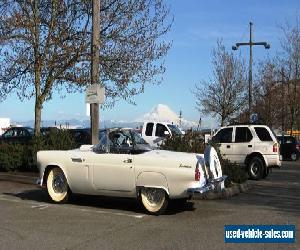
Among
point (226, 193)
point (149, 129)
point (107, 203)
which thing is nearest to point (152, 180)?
point (107, 203)

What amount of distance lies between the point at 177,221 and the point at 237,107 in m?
31.6

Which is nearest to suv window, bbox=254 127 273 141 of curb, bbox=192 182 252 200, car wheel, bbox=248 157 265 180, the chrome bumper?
car wheel, bbox=248 157 265 180

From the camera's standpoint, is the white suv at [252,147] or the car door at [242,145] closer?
the white suv at [252,147]

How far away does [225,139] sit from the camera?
19609mm

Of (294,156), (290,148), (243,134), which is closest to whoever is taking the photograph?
(243,134)

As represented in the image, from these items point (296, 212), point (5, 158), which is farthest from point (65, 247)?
point (5, 158)

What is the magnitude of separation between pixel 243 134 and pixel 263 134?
712 millimetres

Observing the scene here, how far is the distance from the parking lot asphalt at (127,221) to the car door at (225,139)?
5.63 meters

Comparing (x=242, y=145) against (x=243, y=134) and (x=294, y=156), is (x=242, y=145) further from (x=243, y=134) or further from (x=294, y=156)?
(x=294, y=156)

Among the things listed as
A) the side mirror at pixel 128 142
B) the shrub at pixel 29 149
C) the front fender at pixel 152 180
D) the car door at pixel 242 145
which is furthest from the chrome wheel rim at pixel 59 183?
the car door at pixel 242 145

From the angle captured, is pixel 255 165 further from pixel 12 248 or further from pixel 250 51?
pixel 250 51

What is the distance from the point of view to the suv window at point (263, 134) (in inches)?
743

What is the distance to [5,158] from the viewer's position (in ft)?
59.7

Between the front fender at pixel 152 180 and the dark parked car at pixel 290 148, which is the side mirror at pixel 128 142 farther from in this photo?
the dark parked car at pixel 290 148
